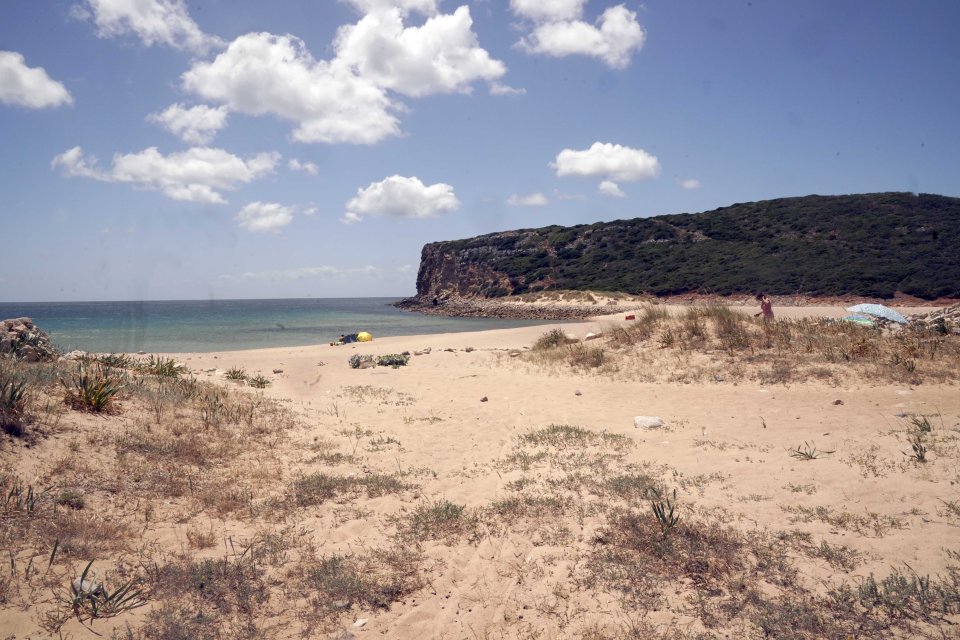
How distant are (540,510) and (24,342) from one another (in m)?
10.8

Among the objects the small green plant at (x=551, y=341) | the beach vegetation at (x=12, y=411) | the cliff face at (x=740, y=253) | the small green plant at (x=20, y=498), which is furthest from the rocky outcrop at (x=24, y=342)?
the cliff face at (x=740, y=253)

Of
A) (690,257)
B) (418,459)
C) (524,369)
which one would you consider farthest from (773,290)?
(418,459)

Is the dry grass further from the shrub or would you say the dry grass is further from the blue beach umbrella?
the shrub

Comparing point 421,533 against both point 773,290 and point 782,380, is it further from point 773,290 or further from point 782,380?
point 773,290

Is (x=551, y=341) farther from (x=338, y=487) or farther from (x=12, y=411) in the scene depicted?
(x=12, y=411)

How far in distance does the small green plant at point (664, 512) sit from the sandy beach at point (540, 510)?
0.15ft

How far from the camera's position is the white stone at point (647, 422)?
7.48 meters

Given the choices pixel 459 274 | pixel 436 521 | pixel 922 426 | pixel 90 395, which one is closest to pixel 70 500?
pixel 90 395

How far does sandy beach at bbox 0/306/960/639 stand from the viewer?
10.4 ft

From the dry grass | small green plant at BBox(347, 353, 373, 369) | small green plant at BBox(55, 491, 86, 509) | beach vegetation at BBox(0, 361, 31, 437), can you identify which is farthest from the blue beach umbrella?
beach vegetation at BBox(0, 361, 31, 437)

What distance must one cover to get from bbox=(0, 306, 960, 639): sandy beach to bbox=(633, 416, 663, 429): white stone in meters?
0.10

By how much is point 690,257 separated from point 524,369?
5038 cm

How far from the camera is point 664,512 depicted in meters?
4.36

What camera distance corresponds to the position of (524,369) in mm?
12977
